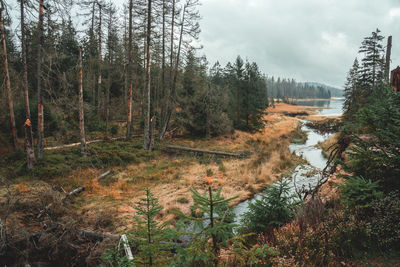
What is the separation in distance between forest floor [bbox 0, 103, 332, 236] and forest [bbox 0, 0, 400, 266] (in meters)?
0.07

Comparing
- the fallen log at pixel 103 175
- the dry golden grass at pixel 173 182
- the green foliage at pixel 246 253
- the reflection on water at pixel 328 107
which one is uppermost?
the reflection on water at pixel 328 107

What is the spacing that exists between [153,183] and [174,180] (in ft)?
3.60

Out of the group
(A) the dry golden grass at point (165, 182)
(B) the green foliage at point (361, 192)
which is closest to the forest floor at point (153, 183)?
(A) the dry golden grass at point (165, 182)

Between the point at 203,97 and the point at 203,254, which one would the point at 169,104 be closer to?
the point at 203,97

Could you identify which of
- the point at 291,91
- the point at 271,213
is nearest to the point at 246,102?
the point at 271,213

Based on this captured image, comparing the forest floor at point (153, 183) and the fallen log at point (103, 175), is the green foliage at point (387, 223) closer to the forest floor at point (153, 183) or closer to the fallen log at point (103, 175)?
the forest floor at point (153, 183)

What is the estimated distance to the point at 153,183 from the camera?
10.3m

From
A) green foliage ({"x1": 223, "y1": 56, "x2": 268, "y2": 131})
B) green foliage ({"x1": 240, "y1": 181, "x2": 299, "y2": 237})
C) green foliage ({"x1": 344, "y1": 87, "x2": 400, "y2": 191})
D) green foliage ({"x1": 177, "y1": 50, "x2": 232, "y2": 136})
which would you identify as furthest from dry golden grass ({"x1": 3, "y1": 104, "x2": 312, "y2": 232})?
green foliage ({"x1": 223, "y1": 56, "x2": 268, "y2": 131})

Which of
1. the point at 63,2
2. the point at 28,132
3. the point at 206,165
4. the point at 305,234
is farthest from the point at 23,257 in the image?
the point at 206,165

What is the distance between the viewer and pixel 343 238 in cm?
338

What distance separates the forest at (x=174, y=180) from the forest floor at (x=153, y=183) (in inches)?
2.8

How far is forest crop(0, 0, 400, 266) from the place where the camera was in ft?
10.1

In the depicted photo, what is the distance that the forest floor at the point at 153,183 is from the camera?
6695mm

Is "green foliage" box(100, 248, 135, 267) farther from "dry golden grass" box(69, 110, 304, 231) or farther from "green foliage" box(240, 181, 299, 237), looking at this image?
"green foliage" box(240, 181, 299, 237)
